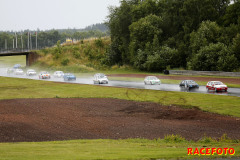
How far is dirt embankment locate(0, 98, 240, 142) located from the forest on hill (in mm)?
36319

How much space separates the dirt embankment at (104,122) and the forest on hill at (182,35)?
36319mm

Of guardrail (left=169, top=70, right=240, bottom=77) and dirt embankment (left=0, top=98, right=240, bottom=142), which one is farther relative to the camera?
guardrail (left=169, top=70, right=240, bottom=77)

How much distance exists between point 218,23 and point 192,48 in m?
11.2

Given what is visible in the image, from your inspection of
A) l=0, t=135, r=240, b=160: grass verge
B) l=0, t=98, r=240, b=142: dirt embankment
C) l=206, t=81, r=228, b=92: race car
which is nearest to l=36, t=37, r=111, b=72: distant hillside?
l=206, t=81, r=228, b=92: race car

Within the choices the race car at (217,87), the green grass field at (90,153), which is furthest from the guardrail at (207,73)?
the green grass field at (90,153)

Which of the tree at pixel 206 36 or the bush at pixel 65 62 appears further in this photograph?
the bush at pixel 65 62

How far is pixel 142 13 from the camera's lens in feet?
309

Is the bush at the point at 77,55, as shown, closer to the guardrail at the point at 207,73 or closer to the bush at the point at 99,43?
the bush at the point at 99,43

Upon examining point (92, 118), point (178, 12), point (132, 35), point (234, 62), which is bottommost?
point (92, 118)

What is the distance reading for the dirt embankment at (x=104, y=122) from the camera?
20.6 meters

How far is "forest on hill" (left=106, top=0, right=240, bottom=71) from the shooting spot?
219 feet

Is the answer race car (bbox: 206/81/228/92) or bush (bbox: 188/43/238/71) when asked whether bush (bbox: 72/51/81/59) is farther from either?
race car (bbox: 206/81/228/92)

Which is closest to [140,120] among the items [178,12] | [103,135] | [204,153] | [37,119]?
[103,135]

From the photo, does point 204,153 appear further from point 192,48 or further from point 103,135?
point 192,48
